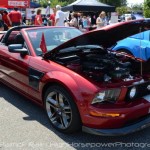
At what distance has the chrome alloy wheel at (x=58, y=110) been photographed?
144 inches

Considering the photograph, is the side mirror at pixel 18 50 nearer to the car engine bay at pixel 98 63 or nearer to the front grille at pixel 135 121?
the car engine bay at pixel 98 63

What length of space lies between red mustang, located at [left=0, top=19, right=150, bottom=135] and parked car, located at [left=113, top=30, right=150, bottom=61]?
2.23m

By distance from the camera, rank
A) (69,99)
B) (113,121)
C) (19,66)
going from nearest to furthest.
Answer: (113,121), (69,99), (19,66)

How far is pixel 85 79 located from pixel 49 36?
1591 millimetres

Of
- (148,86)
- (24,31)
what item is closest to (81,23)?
(24,31)

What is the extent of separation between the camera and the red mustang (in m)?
3.31

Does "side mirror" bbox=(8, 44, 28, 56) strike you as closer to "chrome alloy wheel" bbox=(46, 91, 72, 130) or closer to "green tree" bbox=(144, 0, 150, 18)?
"chrome alloy wheel" bbox=(46, 91, 72, 130)

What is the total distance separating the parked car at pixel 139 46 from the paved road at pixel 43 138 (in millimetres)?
3322

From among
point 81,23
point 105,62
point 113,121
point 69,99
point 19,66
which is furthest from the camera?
point 81,23

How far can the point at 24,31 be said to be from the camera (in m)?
4.78

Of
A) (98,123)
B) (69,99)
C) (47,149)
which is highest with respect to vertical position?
(69,99)

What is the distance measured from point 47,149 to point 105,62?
4.82 ft

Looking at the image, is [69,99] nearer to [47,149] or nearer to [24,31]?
[47,149]

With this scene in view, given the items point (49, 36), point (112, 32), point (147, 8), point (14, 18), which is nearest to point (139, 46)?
point (49, 36)
